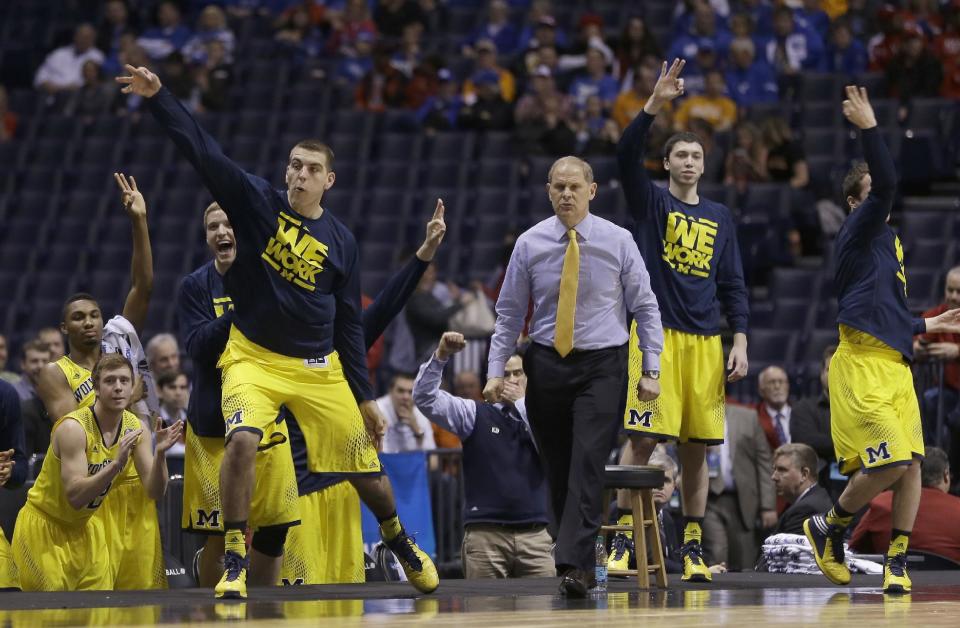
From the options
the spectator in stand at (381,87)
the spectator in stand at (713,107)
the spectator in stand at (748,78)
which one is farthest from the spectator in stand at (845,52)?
the spectator in stand at (381,87)

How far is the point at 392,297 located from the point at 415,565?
1691 mm

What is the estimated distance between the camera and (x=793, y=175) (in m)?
14.7

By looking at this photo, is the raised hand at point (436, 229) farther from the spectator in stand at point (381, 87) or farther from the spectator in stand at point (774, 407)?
the spectator in stand at point (381, 87)

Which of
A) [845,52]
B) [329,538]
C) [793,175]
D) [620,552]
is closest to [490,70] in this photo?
[845,52]

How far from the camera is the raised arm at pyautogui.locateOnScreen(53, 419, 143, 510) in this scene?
7695mm

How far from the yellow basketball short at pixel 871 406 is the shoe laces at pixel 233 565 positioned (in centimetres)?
296

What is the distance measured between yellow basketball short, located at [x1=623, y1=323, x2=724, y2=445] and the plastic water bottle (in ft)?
1.97

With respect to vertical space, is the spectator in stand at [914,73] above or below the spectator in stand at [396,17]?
below

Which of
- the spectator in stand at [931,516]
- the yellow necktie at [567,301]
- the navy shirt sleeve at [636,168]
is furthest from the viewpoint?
the spectator in stand at [931,516]

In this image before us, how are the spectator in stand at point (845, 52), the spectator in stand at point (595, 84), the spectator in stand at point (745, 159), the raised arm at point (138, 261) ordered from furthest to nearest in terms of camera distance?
1. the spectator in stand at point (595, 84)
2. the spectator in stand at point (845, 52)
3. the spectator in stand at point (745, 159)
4. the raised arm at point (138, 261)

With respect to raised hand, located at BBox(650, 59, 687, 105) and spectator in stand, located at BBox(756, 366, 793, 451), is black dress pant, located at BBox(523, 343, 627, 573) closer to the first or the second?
raised hand, located at BBox(650, 59, 687, 105)

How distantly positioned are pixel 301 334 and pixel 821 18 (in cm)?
1088

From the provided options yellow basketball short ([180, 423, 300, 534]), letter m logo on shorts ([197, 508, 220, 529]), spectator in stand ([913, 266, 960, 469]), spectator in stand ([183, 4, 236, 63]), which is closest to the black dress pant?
yellow basketball short ([180, 423, 300, 534])

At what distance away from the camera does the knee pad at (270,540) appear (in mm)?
8031
